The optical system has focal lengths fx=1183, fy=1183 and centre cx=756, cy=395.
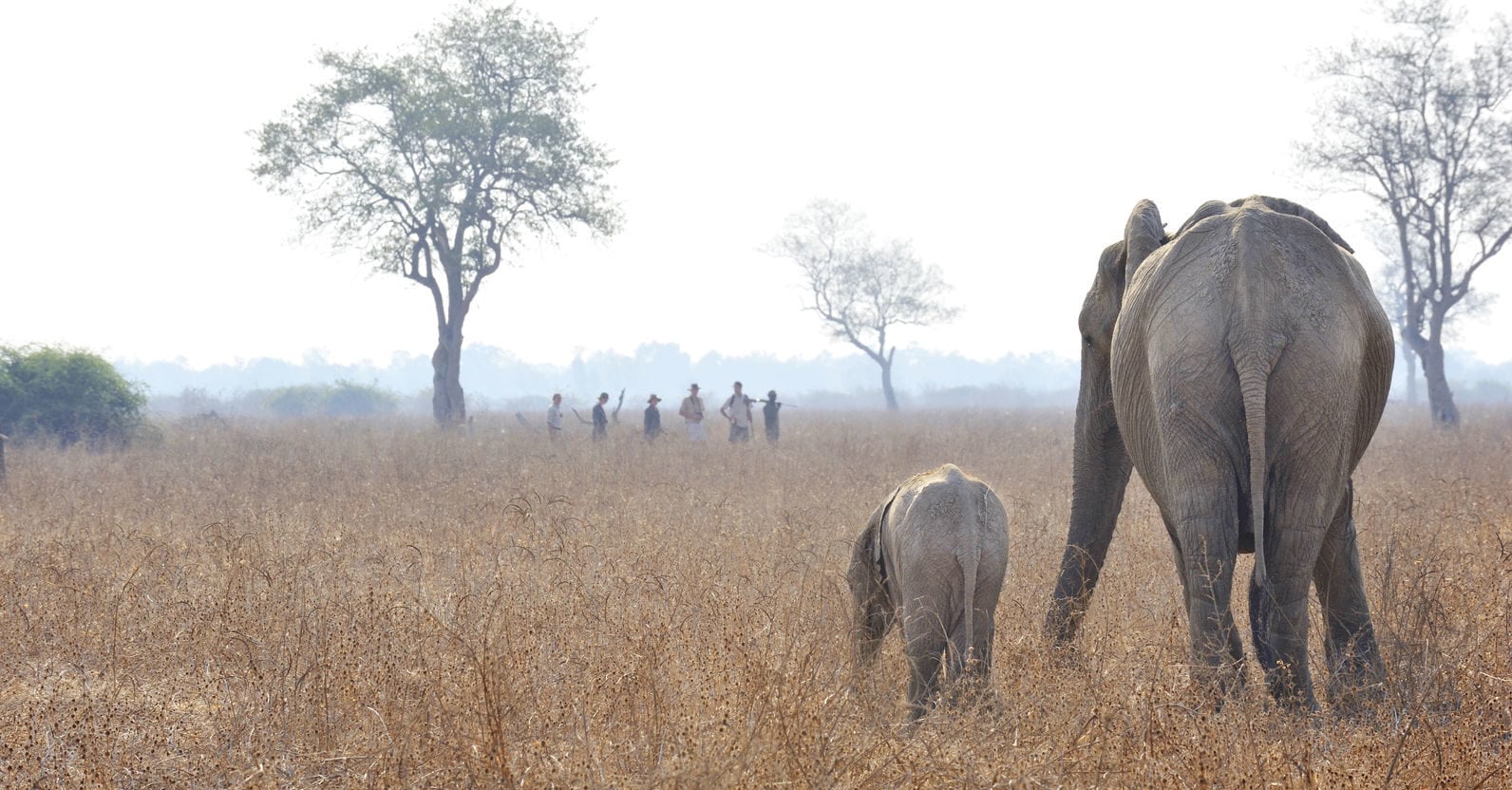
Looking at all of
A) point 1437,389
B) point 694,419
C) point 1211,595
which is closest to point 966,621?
point 1211,595

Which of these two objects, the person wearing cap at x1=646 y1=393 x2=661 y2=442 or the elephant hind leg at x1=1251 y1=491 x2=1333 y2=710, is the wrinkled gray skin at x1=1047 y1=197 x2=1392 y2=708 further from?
the person wearing cap at x1=646 y1=393 x2=661 y2=442

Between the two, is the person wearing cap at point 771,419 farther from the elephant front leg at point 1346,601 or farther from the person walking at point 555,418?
the elephant front leg at point 1346,601

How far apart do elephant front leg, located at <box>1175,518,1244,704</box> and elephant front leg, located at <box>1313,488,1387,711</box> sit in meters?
0.84

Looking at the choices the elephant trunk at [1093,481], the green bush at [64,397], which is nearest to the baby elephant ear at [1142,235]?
the elephant trunk at [1093,481]

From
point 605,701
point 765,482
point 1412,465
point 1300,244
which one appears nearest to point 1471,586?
point 1300,244

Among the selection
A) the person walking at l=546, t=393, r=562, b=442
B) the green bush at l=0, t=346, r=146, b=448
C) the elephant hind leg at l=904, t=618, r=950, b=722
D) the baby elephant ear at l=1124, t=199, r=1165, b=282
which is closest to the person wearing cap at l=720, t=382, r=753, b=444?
the person walking at l=546, t=393, r=562, b=442

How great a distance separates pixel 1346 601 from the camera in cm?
497

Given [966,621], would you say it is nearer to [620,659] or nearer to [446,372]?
[620,659]

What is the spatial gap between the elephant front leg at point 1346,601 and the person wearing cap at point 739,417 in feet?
53.0

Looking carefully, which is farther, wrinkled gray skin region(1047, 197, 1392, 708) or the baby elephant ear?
the baby elephant ear

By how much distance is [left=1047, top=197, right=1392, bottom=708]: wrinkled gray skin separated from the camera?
162 inches

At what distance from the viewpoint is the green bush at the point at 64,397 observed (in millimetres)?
22578

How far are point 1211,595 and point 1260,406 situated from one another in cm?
71

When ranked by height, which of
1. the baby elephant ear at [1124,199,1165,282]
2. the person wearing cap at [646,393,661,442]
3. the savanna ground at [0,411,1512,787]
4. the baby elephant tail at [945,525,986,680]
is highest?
the baby elephant ear at [1124,199,1165,282]
